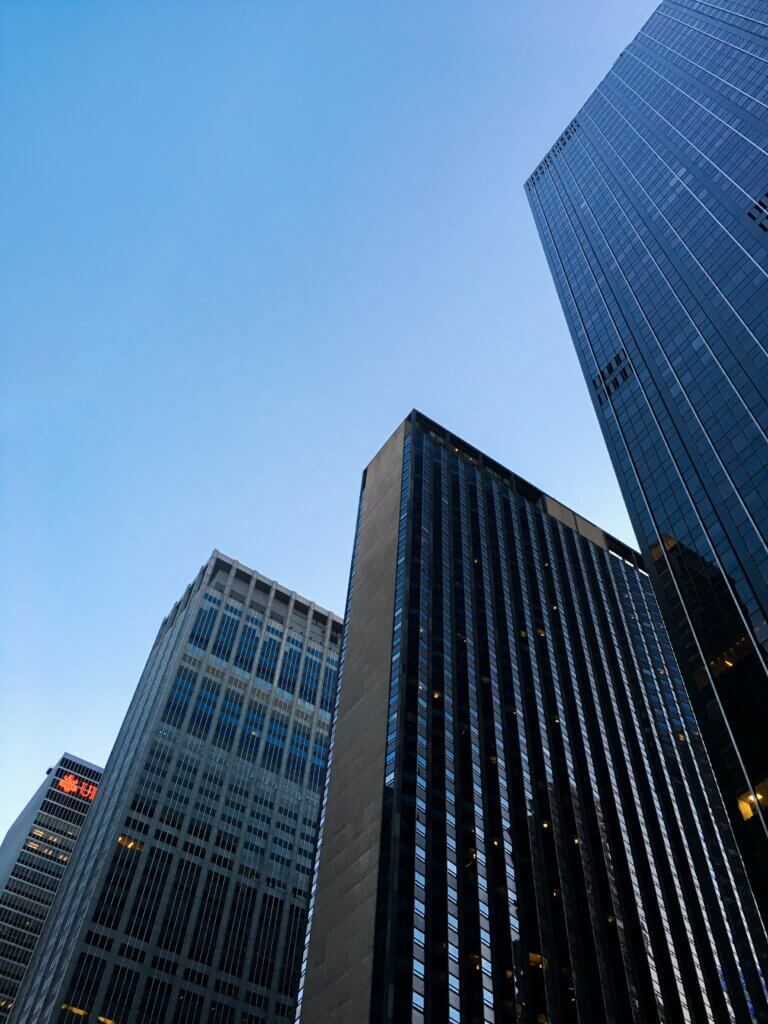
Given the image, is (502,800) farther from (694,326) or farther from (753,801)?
(694,326)

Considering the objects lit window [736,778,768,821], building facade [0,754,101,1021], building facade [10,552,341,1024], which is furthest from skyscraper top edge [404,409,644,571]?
building facade [0,754,101,1021]

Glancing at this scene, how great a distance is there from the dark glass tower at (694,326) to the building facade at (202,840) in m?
52.0

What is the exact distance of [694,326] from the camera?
9375cm

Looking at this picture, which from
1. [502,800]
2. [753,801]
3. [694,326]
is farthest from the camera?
[694,326]

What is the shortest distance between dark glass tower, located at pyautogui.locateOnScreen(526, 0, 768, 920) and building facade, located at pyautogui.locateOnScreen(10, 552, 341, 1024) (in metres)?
52.0

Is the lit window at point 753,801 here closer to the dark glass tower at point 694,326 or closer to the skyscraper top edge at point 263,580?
the dark glass tower at point 694,326

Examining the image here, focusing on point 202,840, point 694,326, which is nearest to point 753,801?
point 694,326

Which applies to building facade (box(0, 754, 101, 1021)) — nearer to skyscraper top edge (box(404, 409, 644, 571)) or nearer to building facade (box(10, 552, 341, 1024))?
building facade (box(10, 552, 341, 1024))

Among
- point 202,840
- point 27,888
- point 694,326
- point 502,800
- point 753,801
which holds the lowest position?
point 753,801

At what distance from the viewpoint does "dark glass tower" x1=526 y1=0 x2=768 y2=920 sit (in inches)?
2608

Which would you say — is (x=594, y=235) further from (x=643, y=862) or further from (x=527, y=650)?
(x=643, y=862)

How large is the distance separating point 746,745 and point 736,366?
38.0 meters

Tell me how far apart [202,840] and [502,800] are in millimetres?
54203

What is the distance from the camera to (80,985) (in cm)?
9894
